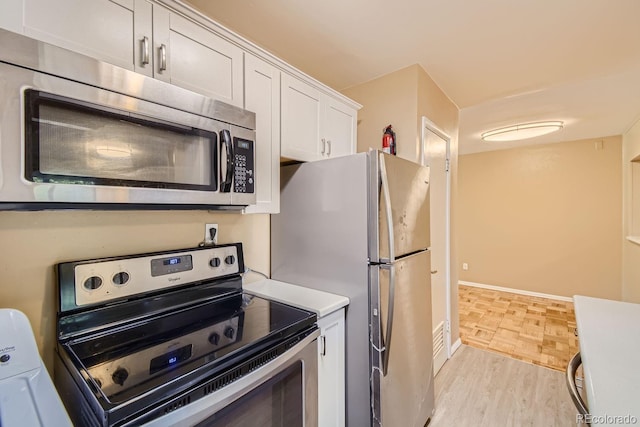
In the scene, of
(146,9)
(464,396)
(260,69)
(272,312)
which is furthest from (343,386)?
(146,9)

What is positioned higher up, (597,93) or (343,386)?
(597,93)

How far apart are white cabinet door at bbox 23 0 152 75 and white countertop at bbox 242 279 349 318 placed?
113 cm

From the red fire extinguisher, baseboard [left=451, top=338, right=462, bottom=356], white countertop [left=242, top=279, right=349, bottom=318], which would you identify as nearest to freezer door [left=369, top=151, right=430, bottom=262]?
white countertop [left=242, top=279, right=349, bottom=318]

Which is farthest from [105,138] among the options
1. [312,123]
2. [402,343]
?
[402,343]

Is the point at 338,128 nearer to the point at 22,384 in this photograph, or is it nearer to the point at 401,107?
the point at 401,107

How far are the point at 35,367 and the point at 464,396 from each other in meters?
2.52

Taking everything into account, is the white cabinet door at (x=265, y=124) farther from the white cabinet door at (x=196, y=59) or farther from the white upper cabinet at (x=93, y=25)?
the white upper cabinet at (x=93, y=25)

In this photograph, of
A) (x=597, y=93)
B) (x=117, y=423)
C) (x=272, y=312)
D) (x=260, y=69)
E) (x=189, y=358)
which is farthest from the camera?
(x=597, y=93)

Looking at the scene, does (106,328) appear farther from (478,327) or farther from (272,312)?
(478,327)

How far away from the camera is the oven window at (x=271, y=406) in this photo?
2.82 feet

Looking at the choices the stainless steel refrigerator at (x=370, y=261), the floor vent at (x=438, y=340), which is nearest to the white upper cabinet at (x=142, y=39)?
the stainless steel refrigerator at (x=370, y=261)

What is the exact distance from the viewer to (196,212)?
145cm

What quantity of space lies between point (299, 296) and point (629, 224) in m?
4.75

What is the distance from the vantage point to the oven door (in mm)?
770
